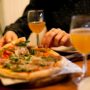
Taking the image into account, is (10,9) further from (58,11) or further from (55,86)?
(55,86)

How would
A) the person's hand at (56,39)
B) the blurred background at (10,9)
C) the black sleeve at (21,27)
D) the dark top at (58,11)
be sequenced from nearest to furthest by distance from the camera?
the person's hand at (56,39) → the black sleeve at (21,27) → the dark top at (58,11) → the blurred background at (10,9)

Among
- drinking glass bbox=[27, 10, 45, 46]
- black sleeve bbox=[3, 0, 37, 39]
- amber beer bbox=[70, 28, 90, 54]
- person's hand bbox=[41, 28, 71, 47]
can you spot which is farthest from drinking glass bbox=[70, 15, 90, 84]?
black sleeve bbox=[3, 0, 37, 39]

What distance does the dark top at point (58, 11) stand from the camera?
1.83 meters

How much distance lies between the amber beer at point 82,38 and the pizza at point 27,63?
85 mm

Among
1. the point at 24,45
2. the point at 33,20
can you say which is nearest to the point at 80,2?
the point at 33,20

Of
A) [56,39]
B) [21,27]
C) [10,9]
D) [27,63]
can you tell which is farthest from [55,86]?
[10,9]

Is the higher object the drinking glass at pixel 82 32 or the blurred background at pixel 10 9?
the drinking glass at pixel 82 32

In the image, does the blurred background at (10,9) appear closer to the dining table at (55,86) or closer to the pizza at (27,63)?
the pizza at (27,63)

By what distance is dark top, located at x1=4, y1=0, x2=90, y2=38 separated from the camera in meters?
1.83

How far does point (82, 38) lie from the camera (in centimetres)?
91

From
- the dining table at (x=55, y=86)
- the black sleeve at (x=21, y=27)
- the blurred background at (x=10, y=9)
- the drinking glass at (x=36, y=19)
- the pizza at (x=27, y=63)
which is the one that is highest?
the drinking glass at (x=36, y=19)

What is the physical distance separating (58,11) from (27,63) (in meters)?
1.09

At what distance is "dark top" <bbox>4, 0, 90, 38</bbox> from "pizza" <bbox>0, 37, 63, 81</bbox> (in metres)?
0.75

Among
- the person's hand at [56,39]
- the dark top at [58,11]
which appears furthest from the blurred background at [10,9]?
the person's hand at [56,39]
